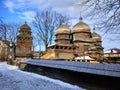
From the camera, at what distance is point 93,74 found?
13.5 metres

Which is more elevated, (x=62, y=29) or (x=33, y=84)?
(x=62, y=29)

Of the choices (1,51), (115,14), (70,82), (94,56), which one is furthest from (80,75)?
(1,51)

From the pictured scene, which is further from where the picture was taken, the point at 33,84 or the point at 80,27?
the point at 80,27

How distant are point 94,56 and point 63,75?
2577cm

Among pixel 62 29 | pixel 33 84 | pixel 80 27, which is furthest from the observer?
pixel 80 27

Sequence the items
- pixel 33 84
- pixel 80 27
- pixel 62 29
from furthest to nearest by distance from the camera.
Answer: pixel 80 27 → pixel 62 29 → pixel 33 84

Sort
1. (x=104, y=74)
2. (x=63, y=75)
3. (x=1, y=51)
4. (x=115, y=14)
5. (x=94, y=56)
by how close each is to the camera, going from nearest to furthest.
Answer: (x=115, y=14) < (x=104, y=74) < (x=63, y=75) < (x=94, y=56) < (x=1, y=51)

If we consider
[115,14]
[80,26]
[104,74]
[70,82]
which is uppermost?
[80,26]

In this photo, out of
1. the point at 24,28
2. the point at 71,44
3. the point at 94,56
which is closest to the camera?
the point at 94,56

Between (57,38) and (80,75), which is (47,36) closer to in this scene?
(57,38)

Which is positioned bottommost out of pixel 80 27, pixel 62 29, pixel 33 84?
pixel 33 84

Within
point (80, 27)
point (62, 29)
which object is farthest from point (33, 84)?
point (80, 27)

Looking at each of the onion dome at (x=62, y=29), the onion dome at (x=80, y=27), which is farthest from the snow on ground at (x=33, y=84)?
the onion dome at (x=80, y=27)

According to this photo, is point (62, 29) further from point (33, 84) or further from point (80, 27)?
point (33, 84)
